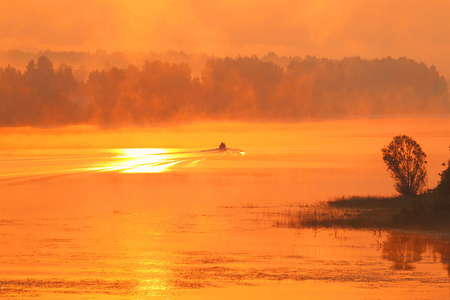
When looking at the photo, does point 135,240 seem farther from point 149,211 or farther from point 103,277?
point 149,211

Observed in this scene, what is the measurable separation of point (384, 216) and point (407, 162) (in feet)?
37.1

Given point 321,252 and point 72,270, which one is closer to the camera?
point 72,270

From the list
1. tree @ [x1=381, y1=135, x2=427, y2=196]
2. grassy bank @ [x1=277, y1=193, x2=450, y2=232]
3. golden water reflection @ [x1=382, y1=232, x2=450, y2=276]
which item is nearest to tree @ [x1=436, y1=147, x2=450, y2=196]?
grassy bank @ [x1=277, y1=193, x2=450, y2=232]

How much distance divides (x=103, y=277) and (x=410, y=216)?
1979 cm

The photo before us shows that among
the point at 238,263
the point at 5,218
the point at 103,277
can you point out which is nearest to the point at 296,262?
the point at 238,263

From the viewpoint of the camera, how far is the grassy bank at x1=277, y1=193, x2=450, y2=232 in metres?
42.0

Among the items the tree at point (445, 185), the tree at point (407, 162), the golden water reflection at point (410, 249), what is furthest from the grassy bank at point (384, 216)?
the tree at point (407, 162)

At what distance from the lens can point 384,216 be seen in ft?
A: 152

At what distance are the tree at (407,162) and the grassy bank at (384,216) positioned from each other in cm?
386

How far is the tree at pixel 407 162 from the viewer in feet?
185

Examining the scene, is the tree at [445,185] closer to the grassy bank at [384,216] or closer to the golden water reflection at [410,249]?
the grassy bank at [384,216]

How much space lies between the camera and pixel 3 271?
28.6 meters

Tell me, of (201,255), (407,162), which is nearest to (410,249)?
(201,255)

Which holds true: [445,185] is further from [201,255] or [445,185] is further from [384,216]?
[201,255]
